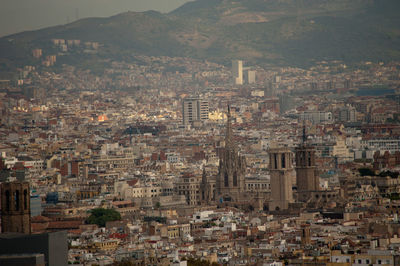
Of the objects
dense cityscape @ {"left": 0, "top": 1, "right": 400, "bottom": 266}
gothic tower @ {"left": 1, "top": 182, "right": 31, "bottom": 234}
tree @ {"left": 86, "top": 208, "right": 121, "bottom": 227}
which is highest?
gothic tower @ {"left": 1, "top": 182, "right": 31, "bottom": 234}

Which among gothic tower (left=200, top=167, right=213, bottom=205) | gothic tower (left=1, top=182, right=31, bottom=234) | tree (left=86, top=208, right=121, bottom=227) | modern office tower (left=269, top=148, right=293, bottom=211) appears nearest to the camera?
gothic tower (left=1, top=182, right=31, bottom=234)

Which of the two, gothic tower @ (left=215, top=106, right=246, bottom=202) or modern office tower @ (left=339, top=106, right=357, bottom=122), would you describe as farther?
modern office tower @ (left=339, top=106, right=357, bottom=122)

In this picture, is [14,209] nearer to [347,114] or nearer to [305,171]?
[305,171]

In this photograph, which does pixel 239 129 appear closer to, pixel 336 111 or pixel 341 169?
pixel 336 111

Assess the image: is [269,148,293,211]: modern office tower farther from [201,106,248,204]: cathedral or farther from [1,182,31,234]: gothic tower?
[1,182,31,234]: gothic tower

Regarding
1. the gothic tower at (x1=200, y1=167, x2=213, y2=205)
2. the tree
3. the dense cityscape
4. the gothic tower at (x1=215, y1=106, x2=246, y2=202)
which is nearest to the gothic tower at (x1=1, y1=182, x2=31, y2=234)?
the dense cityscape

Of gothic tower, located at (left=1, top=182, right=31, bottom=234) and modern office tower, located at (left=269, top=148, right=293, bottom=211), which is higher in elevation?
gothic tower, located at (left=1, top=182, right=31, bottom=234)
